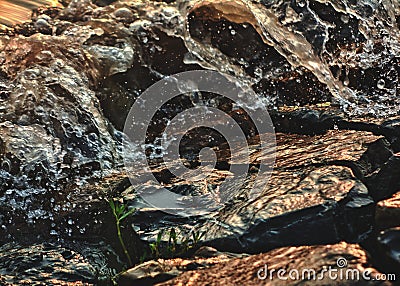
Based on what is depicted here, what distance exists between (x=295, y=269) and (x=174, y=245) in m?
0.78

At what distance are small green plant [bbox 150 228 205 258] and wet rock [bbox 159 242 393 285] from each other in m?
0.29

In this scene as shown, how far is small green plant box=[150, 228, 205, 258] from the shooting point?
2.71m

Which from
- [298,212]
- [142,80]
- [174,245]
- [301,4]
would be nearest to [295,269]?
[298,212]

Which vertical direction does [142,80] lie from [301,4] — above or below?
below

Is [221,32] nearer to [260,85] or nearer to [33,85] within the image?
[260,85]

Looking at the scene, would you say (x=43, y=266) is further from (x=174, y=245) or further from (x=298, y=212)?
(x=298, y=212)

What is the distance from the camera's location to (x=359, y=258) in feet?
7.12

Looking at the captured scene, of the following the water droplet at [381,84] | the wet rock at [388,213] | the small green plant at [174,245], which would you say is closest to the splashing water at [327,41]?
the water droplet at [381,84]

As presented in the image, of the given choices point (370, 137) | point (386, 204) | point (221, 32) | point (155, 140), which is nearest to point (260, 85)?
point (221, 32)

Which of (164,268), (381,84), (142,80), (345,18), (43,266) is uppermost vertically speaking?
(345,18)

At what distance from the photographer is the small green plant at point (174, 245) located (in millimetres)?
2707

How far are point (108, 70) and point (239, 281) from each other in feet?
9.83

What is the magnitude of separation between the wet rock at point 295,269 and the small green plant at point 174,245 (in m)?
0.29

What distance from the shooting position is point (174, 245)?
2732 mm
